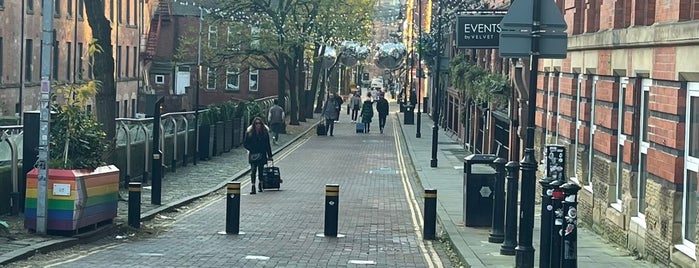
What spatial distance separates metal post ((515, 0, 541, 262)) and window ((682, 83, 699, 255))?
1.53 metres

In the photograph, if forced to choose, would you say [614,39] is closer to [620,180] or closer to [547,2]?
[620,180]

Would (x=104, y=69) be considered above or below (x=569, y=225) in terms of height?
above

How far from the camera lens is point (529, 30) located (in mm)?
11852

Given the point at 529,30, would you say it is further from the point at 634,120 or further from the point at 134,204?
the point at 134,204

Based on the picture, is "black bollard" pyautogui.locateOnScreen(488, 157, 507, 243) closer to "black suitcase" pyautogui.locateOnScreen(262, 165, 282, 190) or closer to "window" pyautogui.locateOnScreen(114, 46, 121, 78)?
"black suitcase" pyautogui.locateOnScreen(262, 165, 282, 190)

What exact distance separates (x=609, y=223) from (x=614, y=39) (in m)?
2.44

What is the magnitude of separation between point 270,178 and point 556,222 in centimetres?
1372

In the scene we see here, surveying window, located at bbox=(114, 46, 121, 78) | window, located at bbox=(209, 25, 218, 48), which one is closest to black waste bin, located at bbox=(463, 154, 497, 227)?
window, located at bbox=(209, 25, 218, 48)

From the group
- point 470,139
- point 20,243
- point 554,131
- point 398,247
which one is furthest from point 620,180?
point 470,139

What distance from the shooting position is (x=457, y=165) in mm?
32312

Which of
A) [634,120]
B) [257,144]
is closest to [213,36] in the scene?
[257,144]

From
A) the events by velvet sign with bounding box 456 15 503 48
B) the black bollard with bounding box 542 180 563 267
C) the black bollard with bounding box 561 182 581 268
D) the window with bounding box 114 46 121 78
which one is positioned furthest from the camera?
the window with bounding box 114 46 121 78

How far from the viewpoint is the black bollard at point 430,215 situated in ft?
52.2

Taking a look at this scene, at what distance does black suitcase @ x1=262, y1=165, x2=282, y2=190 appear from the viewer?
77.9 ft
